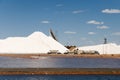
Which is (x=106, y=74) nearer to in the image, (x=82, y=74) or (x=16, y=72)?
(x=82, y=74)

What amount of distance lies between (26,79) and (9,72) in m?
6.83

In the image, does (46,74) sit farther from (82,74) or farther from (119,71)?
(119,71)

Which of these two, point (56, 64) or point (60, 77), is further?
point (56, 64)

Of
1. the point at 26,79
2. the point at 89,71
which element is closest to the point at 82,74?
the point at 89,71

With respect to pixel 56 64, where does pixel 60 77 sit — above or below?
below

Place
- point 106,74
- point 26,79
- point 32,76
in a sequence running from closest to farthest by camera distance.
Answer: point 26,79
point 32,76
point 106,74

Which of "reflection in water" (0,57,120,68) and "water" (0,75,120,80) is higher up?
"reflection in water" (0,57,120,68)

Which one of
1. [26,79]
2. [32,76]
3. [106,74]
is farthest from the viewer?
[106,74]

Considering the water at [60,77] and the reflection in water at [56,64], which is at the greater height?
the reflection in water at [56,64]

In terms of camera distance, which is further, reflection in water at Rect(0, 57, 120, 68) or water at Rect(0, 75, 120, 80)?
reflection in water at Rect(0, 57, 120, 68)

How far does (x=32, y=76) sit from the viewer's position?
5862 centimetres

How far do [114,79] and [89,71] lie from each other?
815 centimetres

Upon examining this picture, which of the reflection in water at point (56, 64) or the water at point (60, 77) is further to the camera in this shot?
the reflection in water at point (56, 64)

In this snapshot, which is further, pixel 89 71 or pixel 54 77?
pixel 89 71
